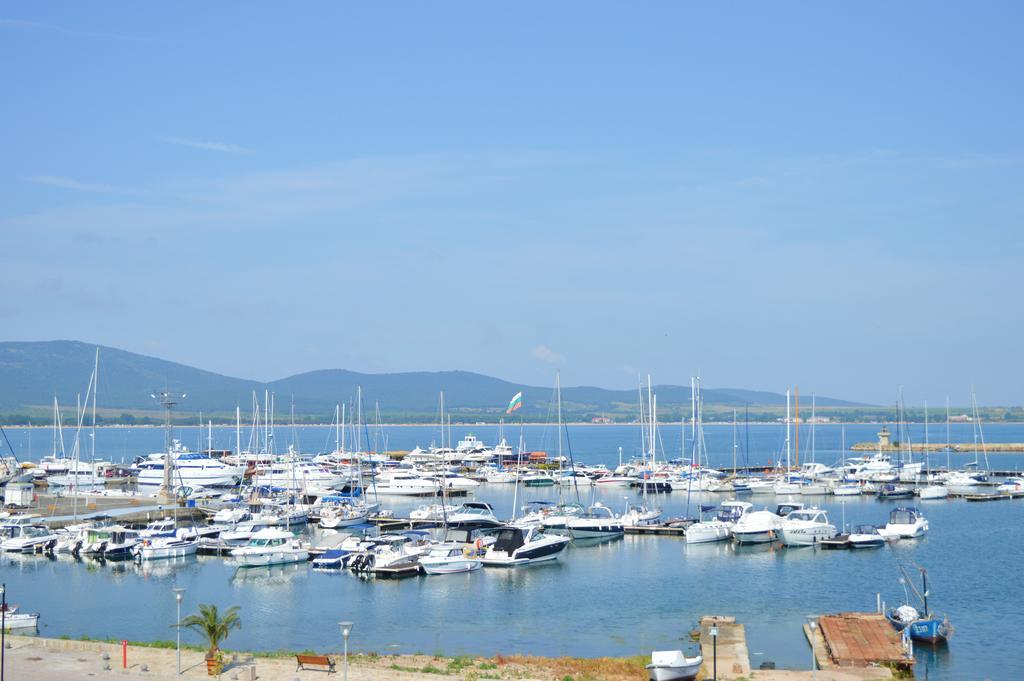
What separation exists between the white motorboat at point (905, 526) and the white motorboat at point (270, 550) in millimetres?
28414

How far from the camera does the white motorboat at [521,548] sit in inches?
1937

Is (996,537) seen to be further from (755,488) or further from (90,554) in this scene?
(90,554)

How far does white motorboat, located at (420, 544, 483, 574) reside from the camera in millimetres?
47062

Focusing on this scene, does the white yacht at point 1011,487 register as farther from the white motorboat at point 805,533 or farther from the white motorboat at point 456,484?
the white motorboat at point 456,484

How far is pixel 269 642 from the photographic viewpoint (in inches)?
1371

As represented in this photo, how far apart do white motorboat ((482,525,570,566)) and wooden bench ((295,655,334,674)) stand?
21.3 metres

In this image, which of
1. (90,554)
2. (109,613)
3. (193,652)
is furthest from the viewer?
(90,554)

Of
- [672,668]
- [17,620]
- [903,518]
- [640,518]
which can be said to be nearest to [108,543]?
[17,620]

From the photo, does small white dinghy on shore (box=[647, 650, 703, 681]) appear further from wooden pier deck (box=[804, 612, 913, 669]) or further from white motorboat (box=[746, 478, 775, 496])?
white motorboat (box=[746, 478, 775, 496])

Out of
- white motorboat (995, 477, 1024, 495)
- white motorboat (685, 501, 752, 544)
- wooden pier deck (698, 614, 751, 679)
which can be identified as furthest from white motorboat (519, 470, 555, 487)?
wooden pier deck (698, 614, 751, 679)

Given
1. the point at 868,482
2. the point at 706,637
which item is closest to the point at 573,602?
the point at 706,637

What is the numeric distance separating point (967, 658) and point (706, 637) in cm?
721

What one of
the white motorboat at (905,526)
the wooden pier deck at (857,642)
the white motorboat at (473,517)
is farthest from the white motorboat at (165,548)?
the white motorboat at (905,526)

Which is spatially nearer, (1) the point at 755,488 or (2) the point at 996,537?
(2) the point at 996,537
